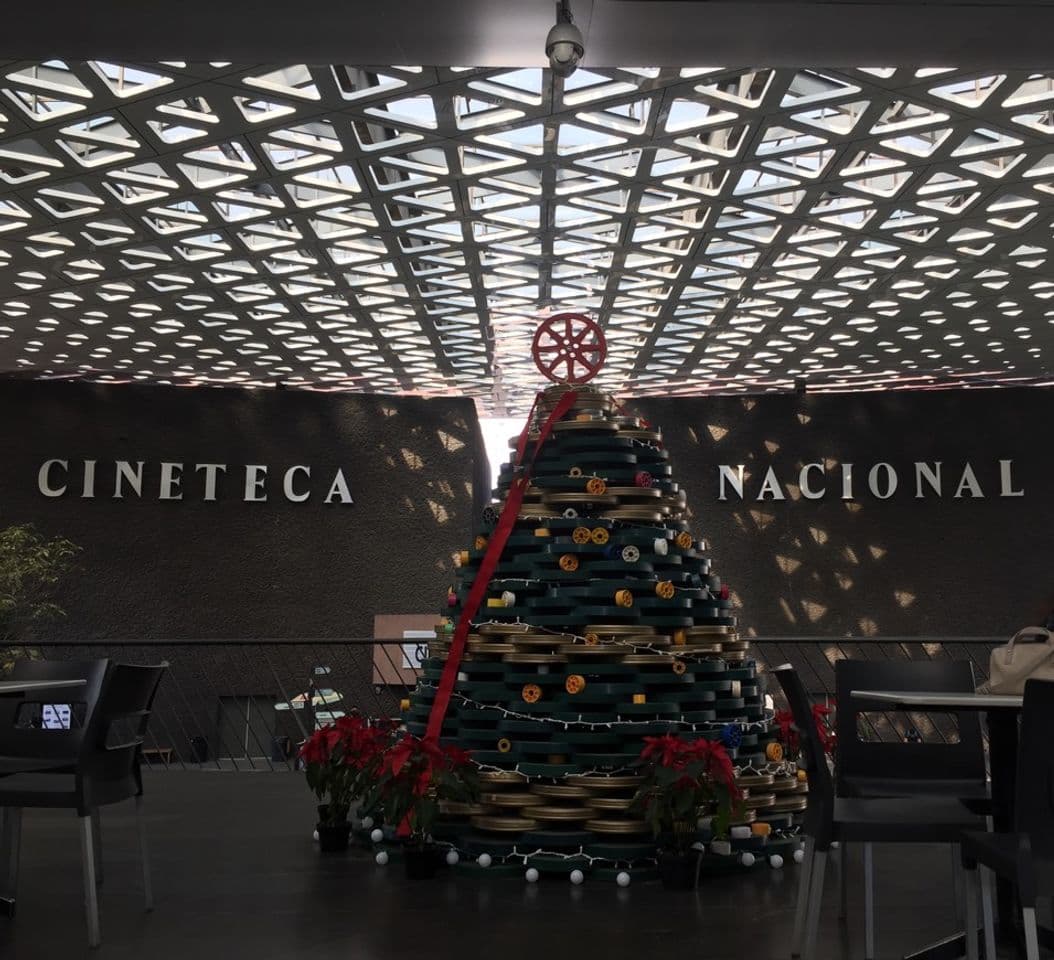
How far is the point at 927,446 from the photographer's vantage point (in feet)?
56.3

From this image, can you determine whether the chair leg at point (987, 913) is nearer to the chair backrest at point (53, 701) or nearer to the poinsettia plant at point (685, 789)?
the poinsettia plant at point (685, 789)

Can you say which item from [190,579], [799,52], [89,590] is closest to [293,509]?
[190,579]

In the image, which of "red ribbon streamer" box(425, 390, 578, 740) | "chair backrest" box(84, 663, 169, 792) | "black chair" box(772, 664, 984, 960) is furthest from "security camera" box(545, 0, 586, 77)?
"chair backrest" box(84, 663, 169, 792)

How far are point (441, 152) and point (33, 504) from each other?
34.9 ft

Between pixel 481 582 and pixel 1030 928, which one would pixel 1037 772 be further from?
pixel 481 582

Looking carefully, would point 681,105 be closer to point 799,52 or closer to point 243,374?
point 799,52

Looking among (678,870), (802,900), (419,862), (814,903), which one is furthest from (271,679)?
(814,903)

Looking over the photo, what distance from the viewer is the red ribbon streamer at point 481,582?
209 inches

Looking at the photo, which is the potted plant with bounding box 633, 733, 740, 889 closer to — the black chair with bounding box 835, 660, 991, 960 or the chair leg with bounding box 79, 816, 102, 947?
the black chair with bounding box 835, 660, 991, 960

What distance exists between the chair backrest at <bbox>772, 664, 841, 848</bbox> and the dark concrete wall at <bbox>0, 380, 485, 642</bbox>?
14546mm

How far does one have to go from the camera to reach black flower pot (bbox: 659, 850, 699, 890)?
4586 millimetres

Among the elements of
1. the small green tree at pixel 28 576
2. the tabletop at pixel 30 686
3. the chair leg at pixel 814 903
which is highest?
the small green tree at pixel 28 576

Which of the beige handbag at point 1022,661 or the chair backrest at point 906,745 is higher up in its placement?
the beige handbag at point 1022,661

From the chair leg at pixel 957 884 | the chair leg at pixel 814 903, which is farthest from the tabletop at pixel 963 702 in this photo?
the chair leg at pixel 957 884
